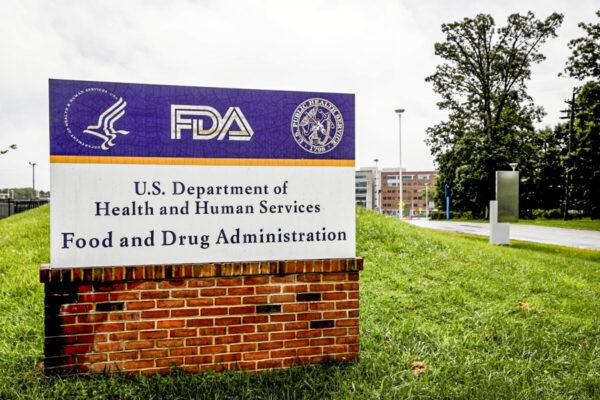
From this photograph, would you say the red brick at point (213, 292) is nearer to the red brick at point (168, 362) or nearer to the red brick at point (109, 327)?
the red brick at point (168, 362)

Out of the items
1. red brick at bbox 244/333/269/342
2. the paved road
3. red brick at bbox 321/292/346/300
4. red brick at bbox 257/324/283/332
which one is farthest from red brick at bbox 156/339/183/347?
the paved road

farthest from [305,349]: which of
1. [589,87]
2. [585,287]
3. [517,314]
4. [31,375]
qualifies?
[589,87]

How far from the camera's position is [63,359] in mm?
3322

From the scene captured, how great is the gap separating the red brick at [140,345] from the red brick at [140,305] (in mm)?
268

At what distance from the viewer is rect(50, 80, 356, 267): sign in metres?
3.42

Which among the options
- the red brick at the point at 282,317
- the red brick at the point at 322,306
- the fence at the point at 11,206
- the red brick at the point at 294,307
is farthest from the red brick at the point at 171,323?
the fence at the point at 11,206

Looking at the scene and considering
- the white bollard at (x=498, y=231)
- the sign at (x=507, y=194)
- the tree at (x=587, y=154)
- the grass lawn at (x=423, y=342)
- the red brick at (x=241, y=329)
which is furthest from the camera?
the tree at (x=587, y=154)

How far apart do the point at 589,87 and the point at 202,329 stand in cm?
3344

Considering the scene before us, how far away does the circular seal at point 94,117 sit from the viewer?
11.2 feet

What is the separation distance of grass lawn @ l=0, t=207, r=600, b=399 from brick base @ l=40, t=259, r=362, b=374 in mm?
157

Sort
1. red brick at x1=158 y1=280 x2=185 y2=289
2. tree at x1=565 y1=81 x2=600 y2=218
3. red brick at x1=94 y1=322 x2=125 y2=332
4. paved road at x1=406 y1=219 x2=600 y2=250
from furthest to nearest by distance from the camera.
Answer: tree at x1=565 y1=81 x2=600 y2=218, paved road at x1=406 y1=219 x2=600 y2=250, red brick at x1=158 y1=280 x2=185 y2=289, red brick at x1=94 y1=322 x2=125 y2=332

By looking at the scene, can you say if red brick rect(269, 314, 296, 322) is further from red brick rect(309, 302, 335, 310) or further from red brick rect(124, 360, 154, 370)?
red brick rect(124, 360, 154, 370)

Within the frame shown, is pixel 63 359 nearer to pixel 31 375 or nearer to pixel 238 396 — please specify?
pixel 31 375

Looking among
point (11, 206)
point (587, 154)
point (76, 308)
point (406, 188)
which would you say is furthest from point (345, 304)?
point (406, 188)
